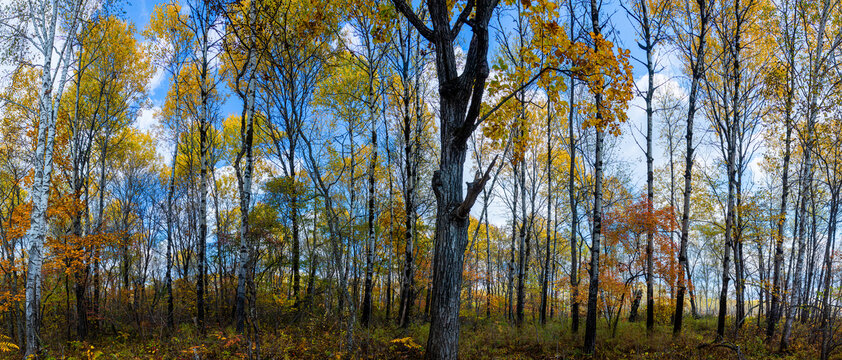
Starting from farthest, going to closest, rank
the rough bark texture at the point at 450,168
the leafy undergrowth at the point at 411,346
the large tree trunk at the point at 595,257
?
1. the large tree trunk at the point at 595,257
2. the leafy undergrowth at the point at 411,346
3. the rough bark texture at the point at 450,168

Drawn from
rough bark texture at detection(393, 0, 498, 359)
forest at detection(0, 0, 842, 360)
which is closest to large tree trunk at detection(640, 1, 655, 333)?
forest at detection(0, 0, 842, 360)

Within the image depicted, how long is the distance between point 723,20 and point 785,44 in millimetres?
1467

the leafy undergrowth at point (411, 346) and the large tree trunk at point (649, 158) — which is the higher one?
the large tree trunk at point (649, 158)

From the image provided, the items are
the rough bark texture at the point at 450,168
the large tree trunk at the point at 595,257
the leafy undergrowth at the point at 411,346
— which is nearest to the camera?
the rough bark texture at the point at 450,168

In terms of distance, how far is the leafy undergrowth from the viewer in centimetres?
666

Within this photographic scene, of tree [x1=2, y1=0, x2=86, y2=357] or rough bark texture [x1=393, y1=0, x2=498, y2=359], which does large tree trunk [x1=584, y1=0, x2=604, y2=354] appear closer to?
rough bark texture [x1=393, y1=0, x2=498, y2=359]

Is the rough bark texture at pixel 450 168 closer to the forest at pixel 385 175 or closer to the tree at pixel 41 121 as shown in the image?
the forest at pixel 385 175

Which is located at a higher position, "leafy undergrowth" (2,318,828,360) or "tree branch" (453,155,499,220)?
"tree branch" (453,155,499,220)

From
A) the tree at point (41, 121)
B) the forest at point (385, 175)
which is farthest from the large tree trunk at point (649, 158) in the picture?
the tree at point (41, 121)

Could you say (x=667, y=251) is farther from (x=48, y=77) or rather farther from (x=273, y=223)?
(x=48, y=77)

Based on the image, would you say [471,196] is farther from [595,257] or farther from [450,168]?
[595,257]

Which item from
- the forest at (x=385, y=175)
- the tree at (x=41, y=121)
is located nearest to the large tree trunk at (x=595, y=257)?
the forest at (x=385, y=175)

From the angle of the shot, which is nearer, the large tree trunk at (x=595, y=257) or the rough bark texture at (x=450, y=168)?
A: the rough bark texture at (x=450, y=168)

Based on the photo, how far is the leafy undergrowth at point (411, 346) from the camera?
666 centimetres
